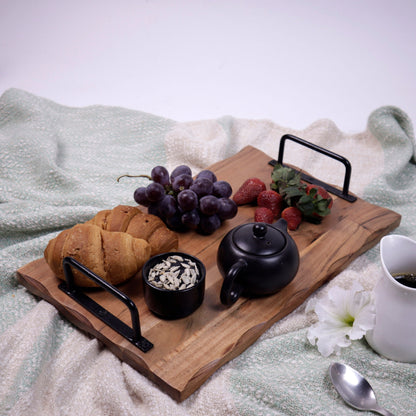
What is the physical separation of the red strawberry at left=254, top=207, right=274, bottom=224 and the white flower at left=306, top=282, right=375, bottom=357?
0.36 meters

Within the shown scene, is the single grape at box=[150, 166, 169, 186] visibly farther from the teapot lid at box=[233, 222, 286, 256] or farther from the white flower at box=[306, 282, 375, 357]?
the white flower at box=[306, 282, 375, 357]

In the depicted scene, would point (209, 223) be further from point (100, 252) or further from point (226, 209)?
point (100, 252)

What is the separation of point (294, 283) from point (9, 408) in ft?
2.45

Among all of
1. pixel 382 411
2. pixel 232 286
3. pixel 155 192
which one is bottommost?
pixel 382 411

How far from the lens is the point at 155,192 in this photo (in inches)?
66.1

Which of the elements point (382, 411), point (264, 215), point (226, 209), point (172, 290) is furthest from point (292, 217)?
point (382, 411)

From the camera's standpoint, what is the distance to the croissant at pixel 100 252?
150cm

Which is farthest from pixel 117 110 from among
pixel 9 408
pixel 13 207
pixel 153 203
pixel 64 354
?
pixel 9 408

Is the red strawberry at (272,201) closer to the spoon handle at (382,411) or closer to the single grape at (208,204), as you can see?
the single grape at (208,204)

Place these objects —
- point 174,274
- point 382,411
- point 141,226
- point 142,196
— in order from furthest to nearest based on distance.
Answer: point 142,196 → point 141,226 → point 174,274 → point 382,411

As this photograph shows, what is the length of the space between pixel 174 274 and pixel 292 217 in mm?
496

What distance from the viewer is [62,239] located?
5.03ft

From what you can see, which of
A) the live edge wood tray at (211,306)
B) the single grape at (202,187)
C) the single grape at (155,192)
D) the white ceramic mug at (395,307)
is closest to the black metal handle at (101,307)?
the live edge wood tray at (211,306)

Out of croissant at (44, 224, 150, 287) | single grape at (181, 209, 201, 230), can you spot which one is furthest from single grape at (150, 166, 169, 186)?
croissant at (44, 224, 150, 287)
